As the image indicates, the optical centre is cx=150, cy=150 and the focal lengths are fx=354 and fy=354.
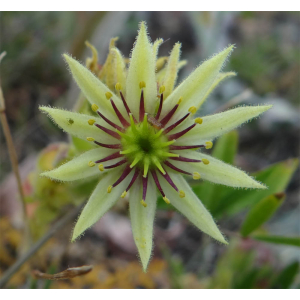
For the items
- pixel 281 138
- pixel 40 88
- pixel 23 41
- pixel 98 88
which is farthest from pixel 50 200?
pixel 281 138

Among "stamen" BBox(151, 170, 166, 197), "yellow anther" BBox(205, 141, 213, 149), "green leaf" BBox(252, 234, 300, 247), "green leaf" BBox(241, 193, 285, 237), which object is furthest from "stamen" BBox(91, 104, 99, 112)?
"green leaf" BBox(252, 234, 300, 247)

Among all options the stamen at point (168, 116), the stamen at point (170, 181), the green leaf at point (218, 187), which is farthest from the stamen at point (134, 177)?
the green leaf at point (218, 187)

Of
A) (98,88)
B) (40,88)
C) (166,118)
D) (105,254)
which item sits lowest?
(105,254)

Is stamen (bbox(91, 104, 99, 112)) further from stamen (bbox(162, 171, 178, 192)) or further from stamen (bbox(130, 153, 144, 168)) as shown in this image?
stamen (bbox(162, 171, 178, 192))

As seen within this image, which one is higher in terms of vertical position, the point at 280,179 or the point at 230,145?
the point at 230,145

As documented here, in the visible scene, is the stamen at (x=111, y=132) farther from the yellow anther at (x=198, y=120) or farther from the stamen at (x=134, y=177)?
the yellow anther at (x=198, y=120)

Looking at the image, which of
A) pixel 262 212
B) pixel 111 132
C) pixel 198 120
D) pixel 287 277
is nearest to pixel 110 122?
pixel 111 132

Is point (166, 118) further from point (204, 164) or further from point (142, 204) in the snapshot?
point (142, 204)

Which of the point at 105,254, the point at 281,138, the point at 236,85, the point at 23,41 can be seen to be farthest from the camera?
the point at 236,85
